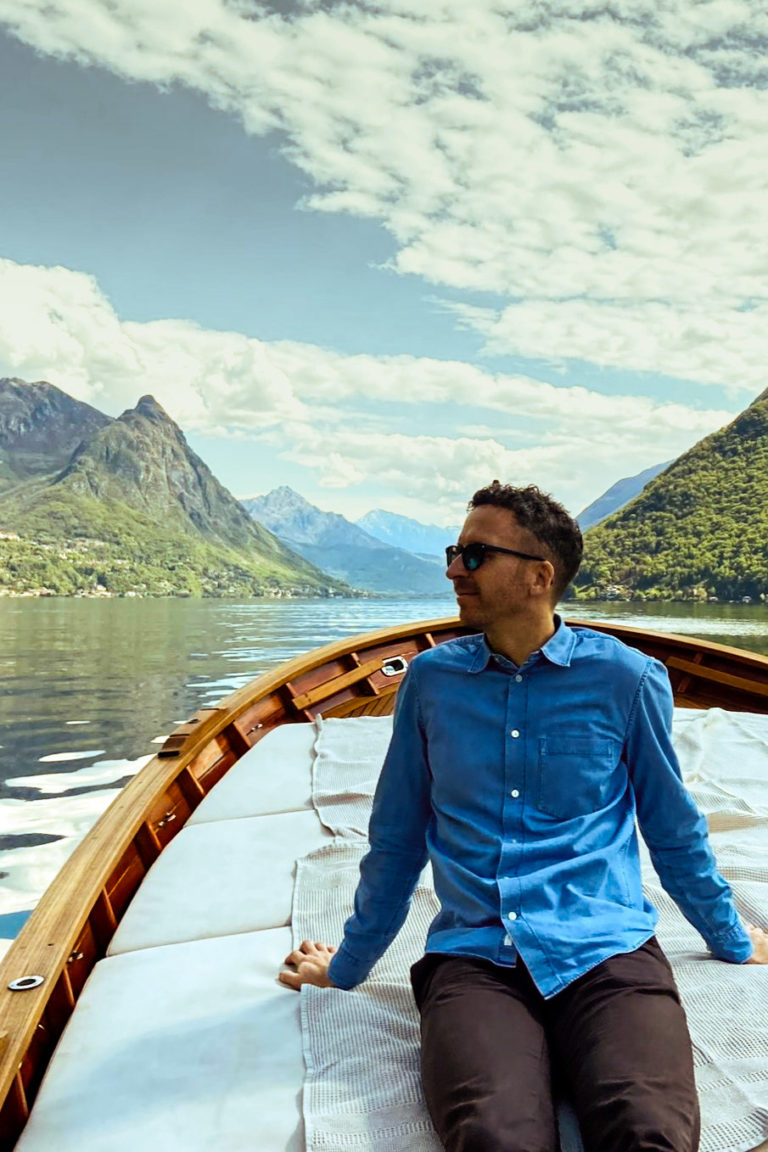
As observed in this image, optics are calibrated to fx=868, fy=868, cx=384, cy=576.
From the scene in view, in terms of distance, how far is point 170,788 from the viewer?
8.04 ft

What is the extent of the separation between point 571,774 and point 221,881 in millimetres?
987

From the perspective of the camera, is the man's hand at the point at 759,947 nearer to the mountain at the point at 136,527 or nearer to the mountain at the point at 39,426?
the mountain at the point at 136,527

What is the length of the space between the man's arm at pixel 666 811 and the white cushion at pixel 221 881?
801 millimetres

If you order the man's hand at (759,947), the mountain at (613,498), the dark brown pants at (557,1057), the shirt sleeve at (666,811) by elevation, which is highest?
the mountain at (613,498)

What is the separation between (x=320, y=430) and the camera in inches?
5659

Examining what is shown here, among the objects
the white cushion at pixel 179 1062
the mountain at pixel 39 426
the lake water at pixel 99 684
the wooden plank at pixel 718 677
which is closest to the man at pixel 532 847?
the white cushion at pixel 179 1062

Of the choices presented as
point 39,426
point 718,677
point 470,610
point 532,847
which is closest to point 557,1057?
point 532,847

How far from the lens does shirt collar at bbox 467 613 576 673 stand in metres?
1.29

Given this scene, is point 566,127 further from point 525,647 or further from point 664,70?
point 525,647

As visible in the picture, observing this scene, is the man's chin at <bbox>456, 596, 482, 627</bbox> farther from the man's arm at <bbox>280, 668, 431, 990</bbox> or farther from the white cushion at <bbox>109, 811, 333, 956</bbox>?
the white cushion at <bbox>109, 811, 333, 956</bbox>

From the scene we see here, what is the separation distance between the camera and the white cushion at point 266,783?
2.41 meters

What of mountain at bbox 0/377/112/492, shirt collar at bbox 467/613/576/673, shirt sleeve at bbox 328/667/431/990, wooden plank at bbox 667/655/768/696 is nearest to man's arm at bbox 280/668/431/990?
shirt sleeve at bbox 328/667/431/990

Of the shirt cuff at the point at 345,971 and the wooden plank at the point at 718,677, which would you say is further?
the wooden plank at the point at 718,677

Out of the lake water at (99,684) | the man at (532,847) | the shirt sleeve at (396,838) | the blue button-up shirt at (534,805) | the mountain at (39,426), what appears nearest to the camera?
the man at (532,847)
